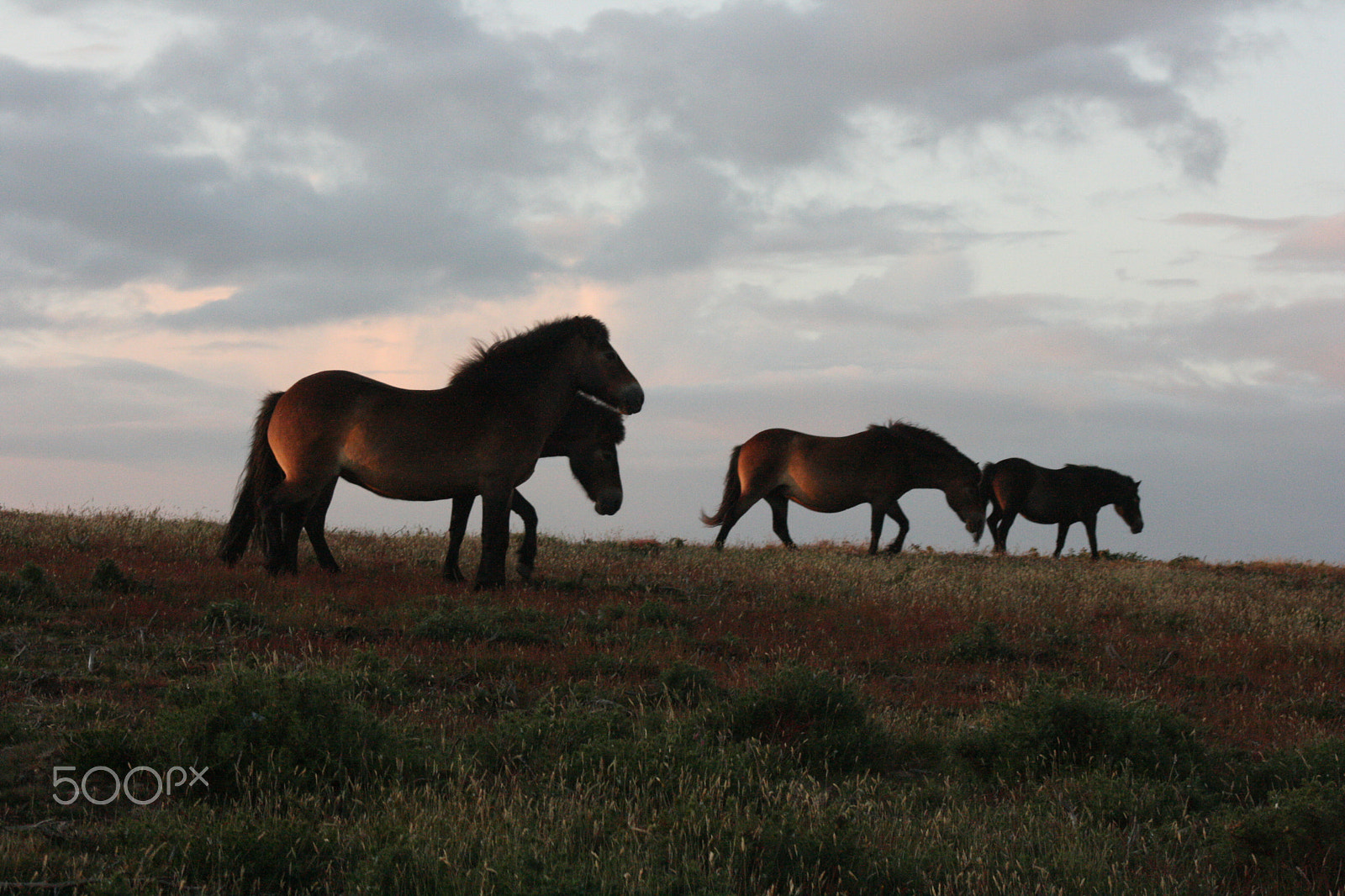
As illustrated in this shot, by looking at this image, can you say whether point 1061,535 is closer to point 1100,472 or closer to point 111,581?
point 1100,472

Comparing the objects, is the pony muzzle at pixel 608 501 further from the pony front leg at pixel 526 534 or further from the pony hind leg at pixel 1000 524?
the pony hind leg at pixel 1000 524

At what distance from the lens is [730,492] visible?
2223 centimetres

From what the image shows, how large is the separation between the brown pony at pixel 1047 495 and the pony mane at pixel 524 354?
1375 centimetres

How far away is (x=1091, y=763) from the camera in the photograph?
682 centimetres

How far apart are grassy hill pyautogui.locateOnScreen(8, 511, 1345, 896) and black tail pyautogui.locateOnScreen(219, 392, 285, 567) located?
2.13 feet

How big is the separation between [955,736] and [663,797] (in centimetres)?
262

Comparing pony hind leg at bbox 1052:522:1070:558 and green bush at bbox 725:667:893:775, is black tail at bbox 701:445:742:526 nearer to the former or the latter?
pony hind leg at bbox 1052:522:1070:558

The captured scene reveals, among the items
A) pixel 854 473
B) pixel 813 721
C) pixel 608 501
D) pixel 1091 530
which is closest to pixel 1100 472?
pixel 1091 530

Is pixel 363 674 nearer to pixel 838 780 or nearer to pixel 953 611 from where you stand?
pixel 838 780

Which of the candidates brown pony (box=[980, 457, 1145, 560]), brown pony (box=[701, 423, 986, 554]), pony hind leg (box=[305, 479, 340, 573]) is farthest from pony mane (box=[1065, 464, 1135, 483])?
pony hind leg (box=[305, 479, 340, 573])

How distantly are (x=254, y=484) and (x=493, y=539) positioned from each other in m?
3.28

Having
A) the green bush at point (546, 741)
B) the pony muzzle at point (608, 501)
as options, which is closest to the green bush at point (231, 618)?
the green bush at point (546, 741)

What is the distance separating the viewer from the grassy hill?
445 centimetres

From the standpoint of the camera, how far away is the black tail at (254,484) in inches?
514
